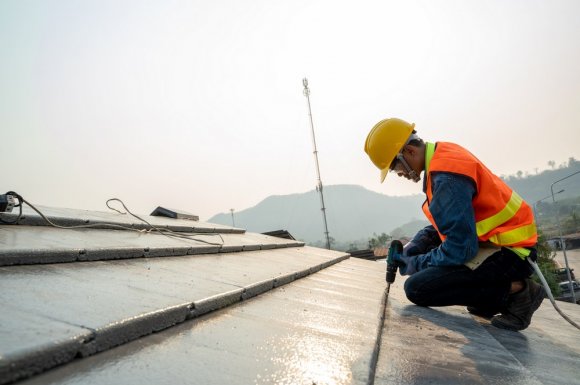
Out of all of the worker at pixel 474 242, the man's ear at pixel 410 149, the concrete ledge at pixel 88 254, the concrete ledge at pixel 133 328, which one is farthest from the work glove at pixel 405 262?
the concrete ledge at pixel 133 328

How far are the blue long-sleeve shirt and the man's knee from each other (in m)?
0.27

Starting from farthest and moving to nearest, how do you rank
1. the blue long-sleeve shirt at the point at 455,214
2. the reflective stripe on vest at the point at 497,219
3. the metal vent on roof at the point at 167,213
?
1. the metal vent on roof at the point at 167,213
2. the reflective stripe on vest at the point at 497,219
3. the blue long-sleeve shirt at the point at 455,214

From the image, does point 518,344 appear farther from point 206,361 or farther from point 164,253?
point 164,253

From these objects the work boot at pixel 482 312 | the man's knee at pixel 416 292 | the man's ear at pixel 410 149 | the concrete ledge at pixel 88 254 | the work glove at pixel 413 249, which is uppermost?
the man's ear at pixel 410 149

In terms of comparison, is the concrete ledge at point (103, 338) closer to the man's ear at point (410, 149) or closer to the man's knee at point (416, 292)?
the man's knee at point (416, 292)

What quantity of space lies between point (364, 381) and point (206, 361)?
46 cm

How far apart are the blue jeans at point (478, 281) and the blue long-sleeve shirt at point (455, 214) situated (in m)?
0.12

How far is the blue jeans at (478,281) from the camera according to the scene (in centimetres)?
244

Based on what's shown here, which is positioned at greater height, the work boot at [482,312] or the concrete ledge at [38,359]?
the concrete ledge at [38,359]

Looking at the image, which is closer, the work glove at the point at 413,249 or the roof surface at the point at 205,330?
the roof surface at the point at 205,330

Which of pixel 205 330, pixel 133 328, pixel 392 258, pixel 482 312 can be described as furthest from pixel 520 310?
pixel 133 328

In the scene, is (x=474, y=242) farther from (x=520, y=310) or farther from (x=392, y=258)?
(x=392, y=258)

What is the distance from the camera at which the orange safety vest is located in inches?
91.8

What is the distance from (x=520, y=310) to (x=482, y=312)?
0.93ft
